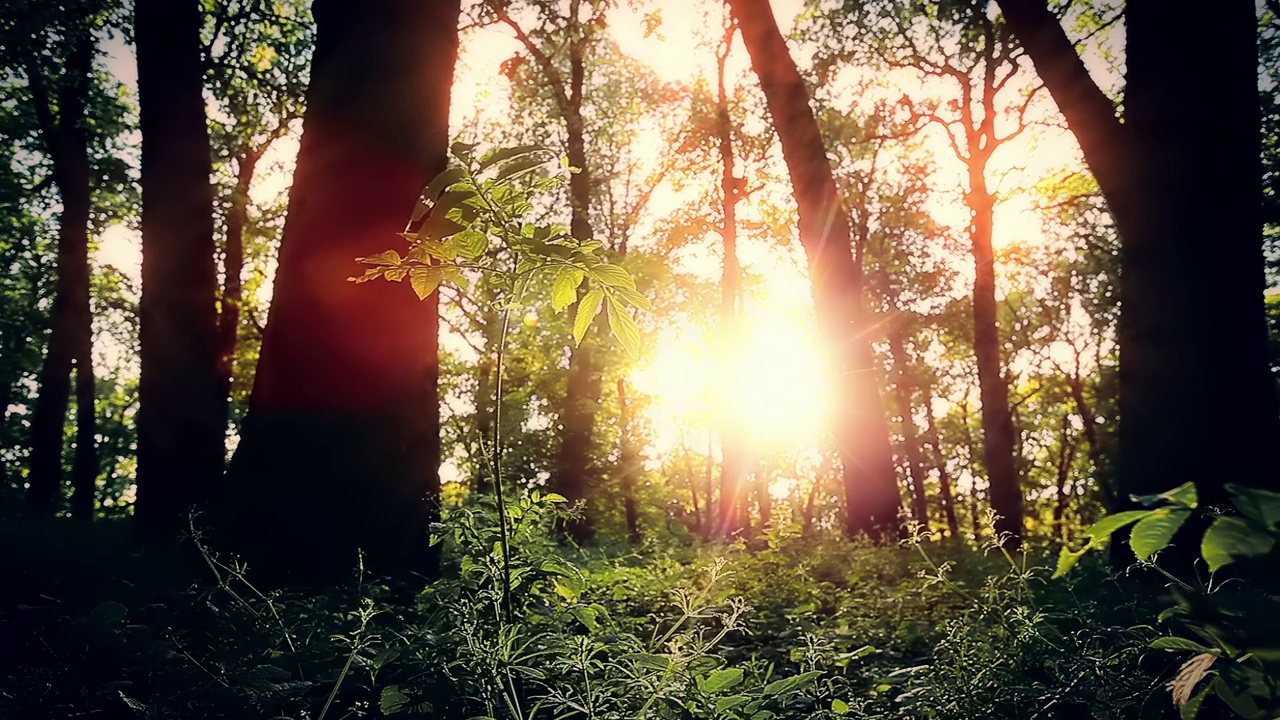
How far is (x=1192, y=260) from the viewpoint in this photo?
4438 millimetres

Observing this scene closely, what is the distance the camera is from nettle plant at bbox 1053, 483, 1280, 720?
2.63ft

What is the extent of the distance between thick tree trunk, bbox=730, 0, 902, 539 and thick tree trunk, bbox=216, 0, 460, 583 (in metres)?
5.16

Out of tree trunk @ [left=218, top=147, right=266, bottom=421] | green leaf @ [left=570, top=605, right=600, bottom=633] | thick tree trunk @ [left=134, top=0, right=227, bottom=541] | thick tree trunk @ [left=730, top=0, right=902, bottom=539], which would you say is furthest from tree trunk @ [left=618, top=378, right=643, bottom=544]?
green leaf @ [left=570, top=605, right=600, bottom=633]

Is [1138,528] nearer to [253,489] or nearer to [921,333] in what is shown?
[253,489]

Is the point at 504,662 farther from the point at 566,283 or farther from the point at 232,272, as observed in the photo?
the point at 232,272

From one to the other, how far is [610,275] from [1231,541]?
1287 millimetres

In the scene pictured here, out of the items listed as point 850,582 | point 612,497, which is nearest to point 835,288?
point 850,582

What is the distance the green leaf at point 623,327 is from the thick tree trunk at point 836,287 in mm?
7067

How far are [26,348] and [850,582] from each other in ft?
90.9

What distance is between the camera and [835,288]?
9156 mm

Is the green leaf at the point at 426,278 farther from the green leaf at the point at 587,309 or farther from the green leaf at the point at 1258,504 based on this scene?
the green leaf at the point at 1258,504

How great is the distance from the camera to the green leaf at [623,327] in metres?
1.85

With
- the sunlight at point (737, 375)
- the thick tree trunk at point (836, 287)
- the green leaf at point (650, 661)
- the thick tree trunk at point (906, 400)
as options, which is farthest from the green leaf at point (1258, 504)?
the thick tree trunk at point (906, 400)

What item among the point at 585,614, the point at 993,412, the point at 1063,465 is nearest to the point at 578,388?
the point at 993,412
